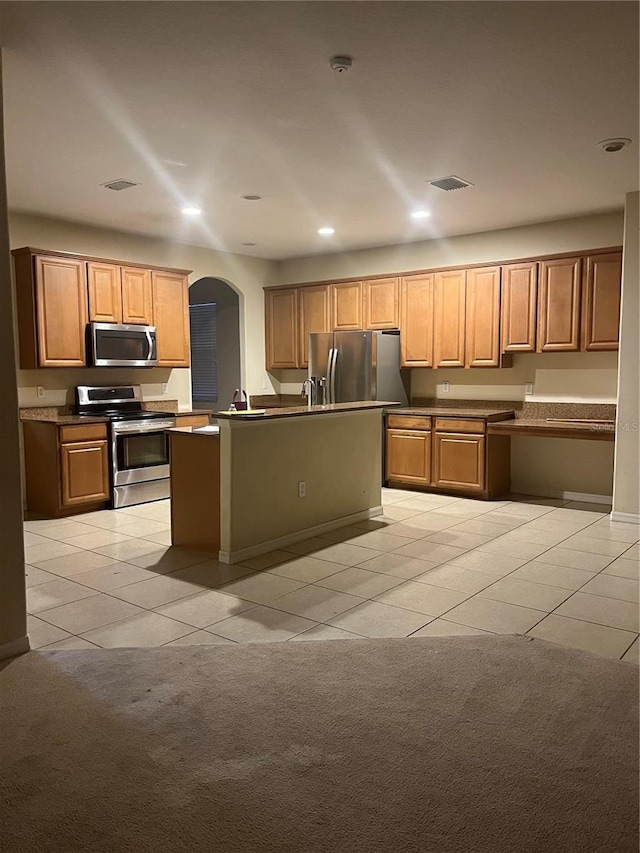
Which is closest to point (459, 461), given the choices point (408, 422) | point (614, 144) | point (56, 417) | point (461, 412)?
point (461, 412)

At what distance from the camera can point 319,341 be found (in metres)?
7.44

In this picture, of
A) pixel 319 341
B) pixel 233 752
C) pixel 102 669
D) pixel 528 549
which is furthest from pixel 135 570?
pixel 319 341

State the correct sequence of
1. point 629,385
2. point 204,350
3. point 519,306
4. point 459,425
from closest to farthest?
point 629,385
point 519,306
point 459,425
point 204,350

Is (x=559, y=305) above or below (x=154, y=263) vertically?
below

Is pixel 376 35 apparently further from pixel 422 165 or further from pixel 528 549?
pixel 528 549

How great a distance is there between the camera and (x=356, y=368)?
7.09 meters

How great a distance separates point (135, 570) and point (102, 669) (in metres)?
1.38

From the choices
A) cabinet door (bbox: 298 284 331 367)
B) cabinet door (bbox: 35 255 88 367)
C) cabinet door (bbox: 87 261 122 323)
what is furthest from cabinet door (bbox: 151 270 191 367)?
cabinet door (bbox: 298 284 331 367)

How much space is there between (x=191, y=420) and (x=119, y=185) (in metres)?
2.57

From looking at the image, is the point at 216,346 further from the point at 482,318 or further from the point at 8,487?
the point at 8,487

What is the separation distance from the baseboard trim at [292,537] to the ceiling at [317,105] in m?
2.58

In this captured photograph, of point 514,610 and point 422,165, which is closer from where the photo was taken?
point 514,610

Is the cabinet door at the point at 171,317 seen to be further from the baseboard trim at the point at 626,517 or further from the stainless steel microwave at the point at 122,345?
the baseboard trim at the point at 626,517

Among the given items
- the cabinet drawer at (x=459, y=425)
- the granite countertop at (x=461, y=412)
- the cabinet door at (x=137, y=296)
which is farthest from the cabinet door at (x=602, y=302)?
the cabinet door at (x=137, y=296)
